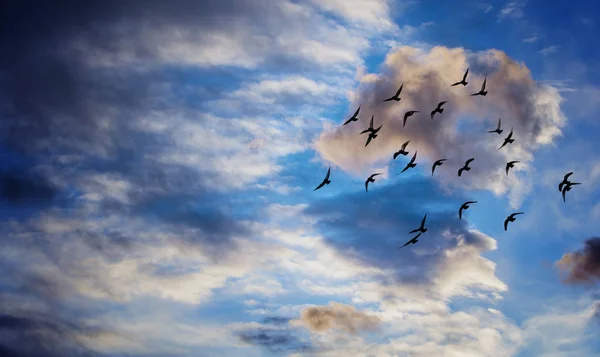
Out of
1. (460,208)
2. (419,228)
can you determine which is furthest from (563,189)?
(419,228)

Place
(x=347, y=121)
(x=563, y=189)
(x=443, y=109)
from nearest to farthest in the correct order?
(x=563, y=189), (x=347, y=121), (x=443, y=109)

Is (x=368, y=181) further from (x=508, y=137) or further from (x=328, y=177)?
(x=508, y=137)

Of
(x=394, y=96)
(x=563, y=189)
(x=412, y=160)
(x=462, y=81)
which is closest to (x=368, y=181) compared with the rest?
(x=412, y=160)

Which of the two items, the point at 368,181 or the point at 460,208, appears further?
the point at 368,181

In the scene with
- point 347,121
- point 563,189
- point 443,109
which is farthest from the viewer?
point 443,109

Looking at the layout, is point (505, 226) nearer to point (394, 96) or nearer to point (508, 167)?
point (508, 167)

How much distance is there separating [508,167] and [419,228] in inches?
953

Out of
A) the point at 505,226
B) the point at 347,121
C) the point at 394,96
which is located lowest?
the point at 505,226

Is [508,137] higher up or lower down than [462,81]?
lower down

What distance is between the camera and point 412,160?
130m

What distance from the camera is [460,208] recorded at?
125375 mm

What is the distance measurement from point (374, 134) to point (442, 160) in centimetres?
1660

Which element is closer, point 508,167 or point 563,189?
point 563,189

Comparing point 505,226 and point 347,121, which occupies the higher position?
point 347,121
